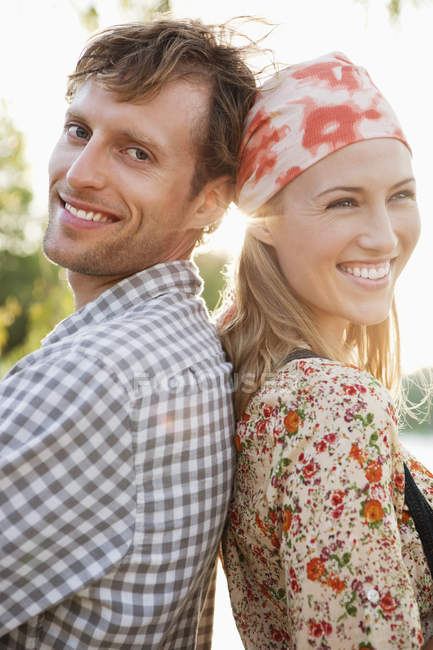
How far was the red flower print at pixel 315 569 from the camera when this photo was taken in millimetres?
1702

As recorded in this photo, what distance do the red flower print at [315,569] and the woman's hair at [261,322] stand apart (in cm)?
54

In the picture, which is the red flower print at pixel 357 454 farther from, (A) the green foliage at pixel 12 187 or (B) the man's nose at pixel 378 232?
(A) the green foliage at pixel 12 187

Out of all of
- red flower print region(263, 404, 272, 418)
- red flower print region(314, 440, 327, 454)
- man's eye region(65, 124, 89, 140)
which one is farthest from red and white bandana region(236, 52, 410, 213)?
red flower print region(314, 440, 327, 454)

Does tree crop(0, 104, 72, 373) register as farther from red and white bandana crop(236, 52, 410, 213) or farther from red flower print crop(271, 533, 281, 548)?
red flower print crop(271, 533, 281, 548)

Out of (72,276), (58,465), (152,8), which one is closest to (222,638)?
(72,276)

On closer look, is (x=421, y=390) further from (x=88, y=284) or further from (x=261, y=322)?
(x=88, y=284)

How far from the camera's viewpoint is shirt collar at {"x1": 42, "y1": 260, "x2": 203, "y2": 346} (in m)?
2.20

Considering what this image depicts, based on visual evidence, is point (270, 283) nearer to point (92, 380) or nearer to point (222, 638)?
point (92, 380)

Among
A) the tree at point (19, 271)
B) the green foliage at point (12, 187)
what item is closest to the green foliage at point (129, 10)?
the tree at point (19, 271)

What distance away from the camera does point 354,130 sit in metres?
2.13

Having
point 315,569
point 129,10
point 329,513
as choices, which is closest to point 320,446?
point 329,513

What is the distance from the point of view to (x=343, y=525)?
1.71m

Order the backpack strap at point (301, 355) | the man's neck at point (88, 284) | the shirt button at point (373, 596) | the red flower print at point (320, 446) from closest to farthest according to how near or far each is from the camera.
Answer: the shirt button at point (373, 596) < the red flower print at point (320, 446) < the backpack strap at point (301, 355) < the man's neck at point (88, 284)

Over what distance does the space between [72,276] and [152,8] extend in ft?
5.98
